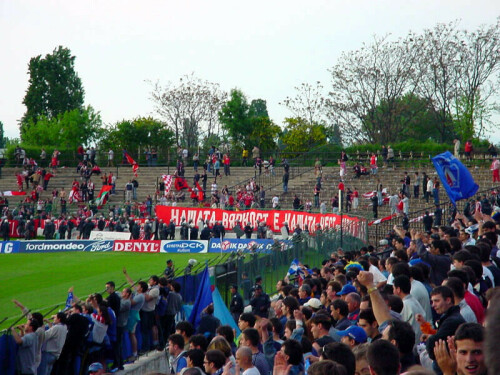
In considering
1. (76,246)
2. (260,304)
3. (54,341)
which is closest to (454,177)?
(260,304)

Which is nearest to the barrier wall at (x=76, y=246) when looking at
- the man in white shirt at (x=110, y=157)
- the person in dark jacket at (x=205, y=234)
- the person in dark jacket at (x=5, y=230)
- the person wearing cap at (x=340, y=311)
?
the person in dark jacket at (x=205, y=234)

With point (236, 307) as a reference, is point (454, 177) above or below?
above

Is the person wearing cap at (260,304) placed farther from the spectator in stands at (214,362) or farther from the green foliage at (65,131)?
the green foliage at (65,131)

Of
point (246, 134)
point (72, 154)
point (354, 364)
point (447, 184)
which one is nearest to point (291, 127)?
point (246, 134)

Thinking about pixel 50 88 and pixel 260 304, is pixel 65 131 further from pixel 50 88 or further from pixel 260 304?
pixel 260 304

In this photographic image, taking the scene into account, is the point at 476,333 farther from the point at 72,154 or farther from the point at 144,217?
the point at 72,154

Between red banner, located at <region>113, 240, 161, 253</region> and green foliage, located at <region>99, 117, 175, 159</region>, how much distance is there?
32712mm

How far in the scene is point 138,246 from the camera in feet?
126

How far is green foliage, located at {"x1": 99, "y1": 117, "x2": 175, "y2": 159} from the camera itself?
7181 cm

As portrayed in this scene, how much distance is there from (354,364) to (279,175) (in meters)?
48.5

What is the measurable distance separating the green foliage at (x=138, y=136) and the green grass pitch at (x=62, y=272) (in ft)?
116

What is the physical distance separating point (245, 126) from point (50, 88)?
41.4m

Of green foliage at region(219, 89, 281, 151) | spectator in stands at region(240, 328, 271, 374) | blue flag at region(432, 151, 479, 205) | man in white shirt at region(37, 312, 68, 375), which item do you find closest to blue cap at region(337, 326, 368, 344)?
spectator in stands at region(240, 328, 271, 374)

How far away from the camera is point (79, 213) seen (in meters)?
45.2
